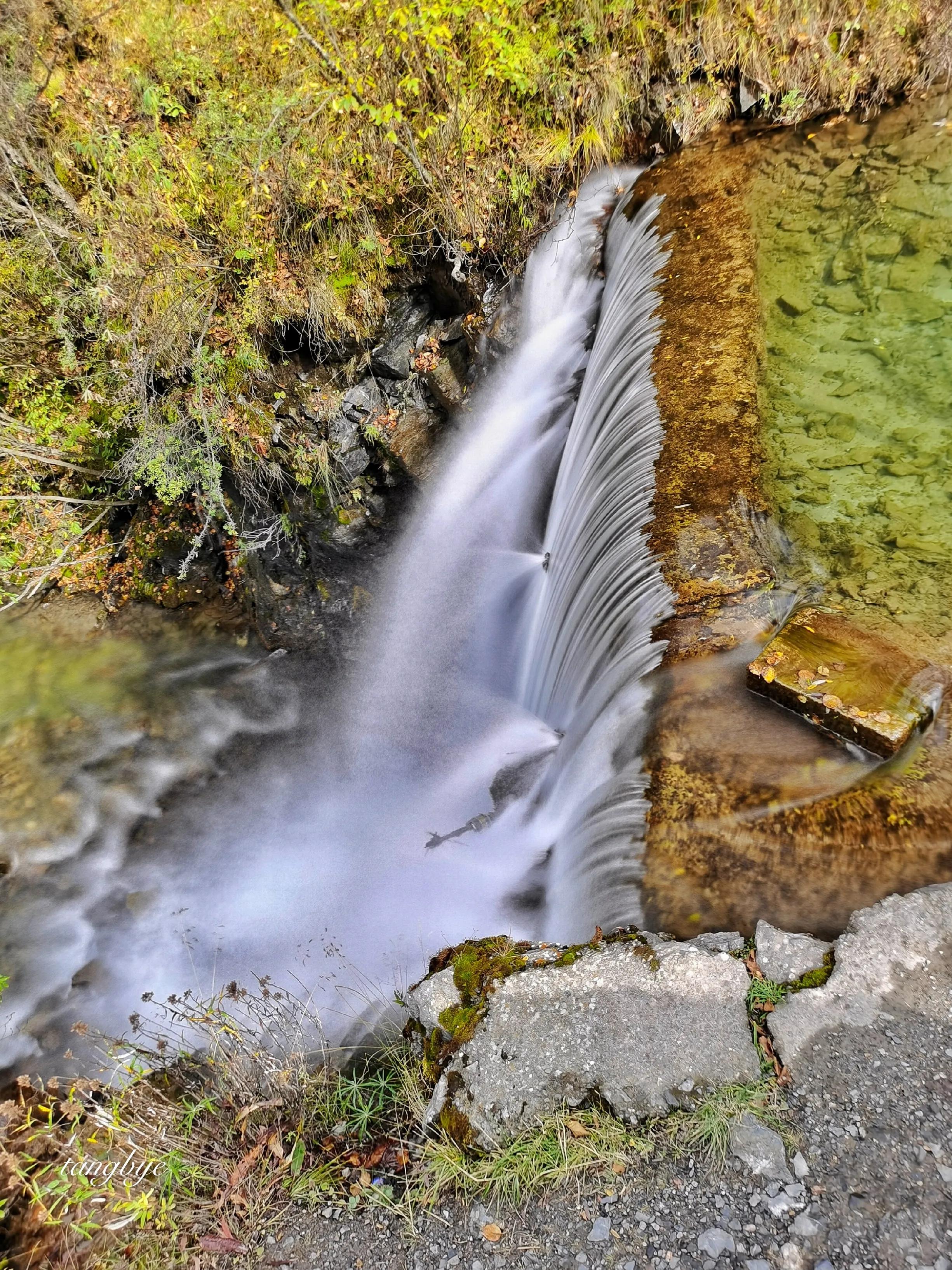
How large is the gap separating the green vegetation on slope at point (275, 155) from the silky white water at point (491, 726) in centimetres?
88

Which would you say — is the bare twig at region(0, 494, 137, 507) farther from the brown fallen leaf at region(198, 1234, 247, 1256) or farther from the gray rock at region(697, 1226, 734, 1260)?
the gray rock at region(697, 1226, 734, 1260)

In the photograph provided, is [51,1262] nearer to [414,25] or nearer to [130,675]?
[130,675]

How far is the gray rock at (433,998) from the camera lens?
2969mm

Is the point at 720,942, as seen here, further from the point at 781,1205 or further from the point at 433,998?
the point at 433,998

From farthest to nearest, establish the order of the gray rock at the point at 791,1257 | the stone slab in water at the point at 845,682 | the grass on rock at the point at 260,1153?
the stone slab in water at the point at 845,682 < the grass on rock at the point at 260,1153 < the gray rock at the point at 791,1257

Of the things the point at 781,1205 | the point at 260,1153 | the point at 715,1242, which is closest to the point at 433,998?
the point at 260,1153

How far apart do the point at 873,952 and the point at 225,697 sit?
18.3 feet

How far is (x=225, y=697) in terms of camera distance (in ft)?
21.8

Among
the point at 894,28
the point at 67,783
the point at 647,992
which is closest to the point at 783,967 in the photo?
the point at 647,992

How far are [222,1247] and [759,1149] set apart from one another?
200 centimetres

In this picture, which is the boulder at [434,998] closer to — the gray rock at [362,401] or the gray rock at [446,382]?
the gray rock at [362,401]

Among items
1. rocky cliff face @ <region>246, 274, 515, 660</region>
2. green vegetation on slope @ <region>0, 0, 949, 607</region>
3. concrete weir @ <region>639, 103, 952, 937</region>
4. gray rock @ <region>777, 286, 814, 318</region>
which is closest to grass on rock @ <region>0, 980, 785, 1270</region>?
concrete weir @ <region>639, 103, 952, 937</region>

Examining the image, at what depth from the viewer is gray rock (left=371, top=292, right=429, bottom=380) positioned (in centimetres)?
677

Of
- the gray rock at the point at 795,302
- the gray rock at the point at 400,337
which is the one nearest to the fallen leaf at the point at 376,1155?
the gray rock at the point at 795,302
